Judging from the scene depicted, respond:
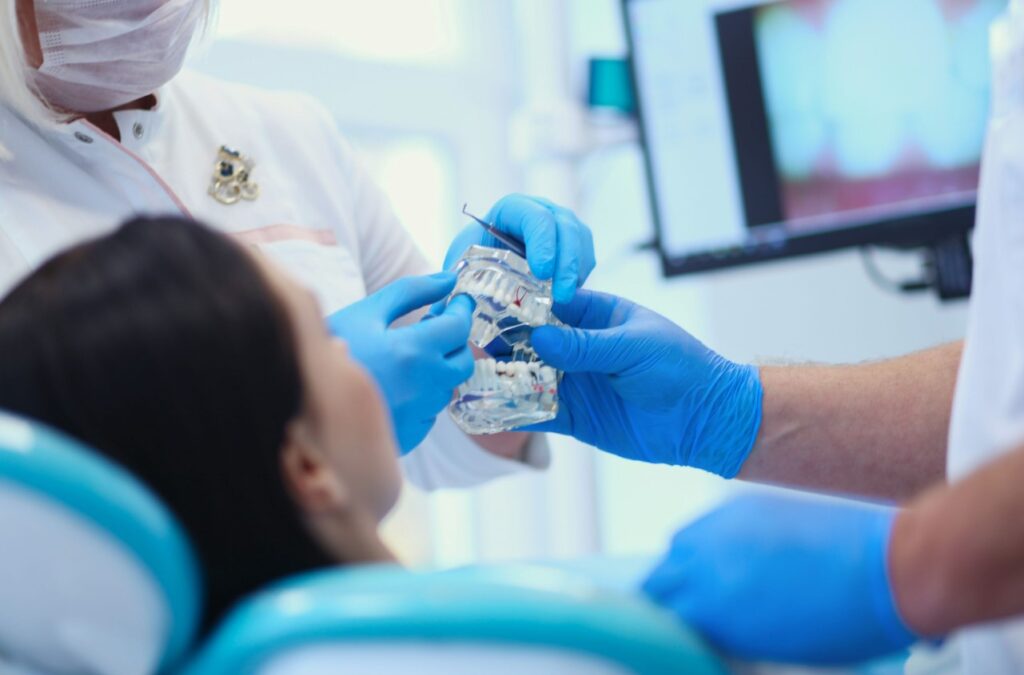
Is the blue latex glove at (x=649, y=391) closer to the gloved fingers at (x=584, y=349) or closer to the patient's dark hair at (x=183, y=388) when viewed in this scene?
the gloved fingers at (x=584, y=349)

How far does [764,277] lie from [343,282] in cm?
146

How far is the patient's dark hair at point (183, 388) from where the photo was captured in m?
0.79

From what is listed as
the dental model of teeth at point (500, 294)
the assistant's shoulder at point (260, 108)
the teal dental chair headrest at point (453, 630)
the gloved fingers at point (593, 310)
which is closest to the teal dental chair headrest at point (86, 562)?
the teal dental chair headrest at point (453, 630)

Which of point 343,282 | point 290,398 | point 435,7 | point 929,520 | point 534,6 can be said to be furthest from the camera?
point 435,7

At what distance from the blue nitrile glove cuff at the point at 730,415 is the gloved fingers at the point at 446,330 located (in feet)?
1.13

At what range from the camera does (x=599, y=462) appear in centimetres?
278

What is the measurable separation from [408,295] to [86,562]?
23.3 inches

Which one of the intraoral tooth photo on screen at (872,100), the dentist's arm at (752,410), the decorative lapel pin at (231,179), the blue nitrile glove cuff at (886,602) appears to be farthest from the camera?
the intraoral tooth photo on screen at (872,100)

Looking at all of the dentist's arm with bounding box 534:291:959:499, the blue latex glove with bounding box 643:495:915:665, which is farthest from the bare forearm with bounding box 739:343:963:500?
the blue latex glove with bounding box 643:495:915:665

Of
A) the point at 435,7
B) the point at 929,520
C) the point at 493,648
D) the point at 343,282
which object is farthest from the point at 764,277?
the point at 493,648

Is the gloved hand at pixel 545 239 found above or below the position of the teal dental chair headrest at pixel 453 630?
above

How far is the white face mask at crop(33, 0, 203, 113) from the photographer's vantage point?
135 cm

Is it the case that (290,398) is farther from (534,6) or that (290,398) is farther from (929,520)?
(534,6)

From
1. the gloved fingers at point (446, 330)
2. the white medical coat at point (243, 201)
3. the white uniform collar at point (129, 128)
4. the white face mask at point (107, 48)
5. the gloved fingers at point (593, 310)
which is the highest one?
the white face mask at point (107, 48)
